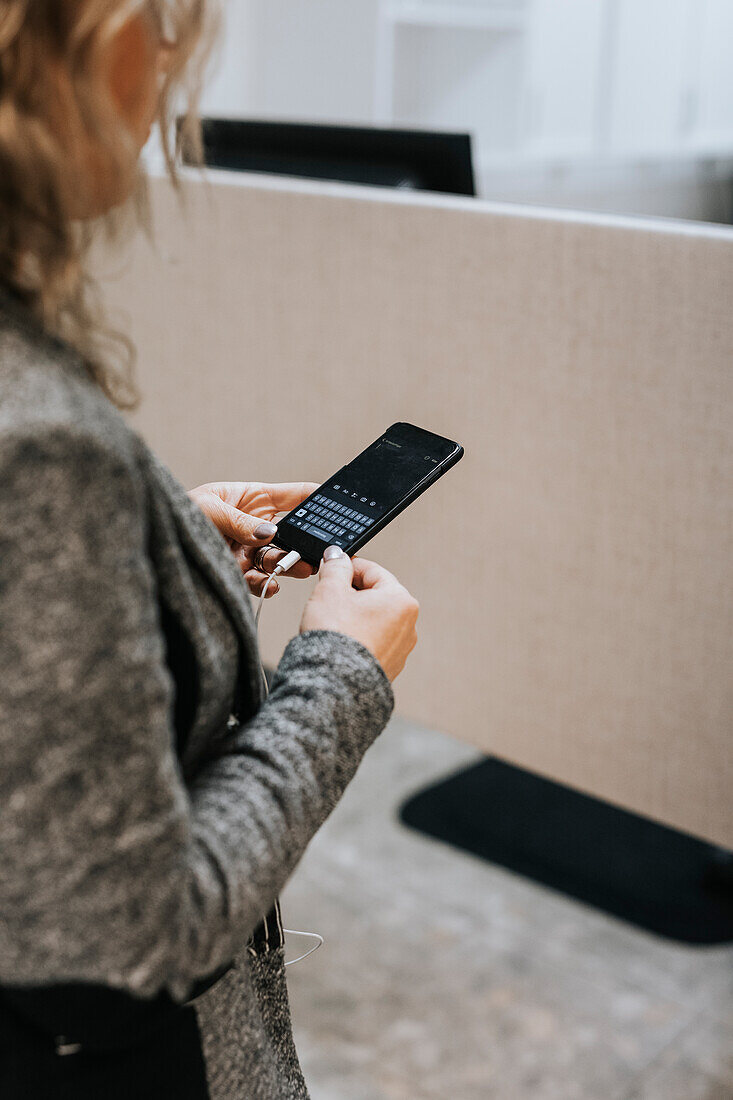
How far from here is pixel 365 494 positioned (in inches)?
24.8

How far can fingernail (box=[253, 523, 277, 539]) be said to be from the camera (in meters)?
0.64

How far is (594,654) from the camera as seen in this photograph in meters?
1.10

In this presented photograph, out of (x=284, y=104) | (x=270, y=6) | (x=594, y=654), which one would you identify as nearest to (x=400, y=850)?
(x=594, y=654)

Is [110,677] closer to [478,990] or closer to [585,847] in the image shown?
[478,990]

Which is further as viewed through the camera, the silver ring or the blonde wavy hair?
the silver ring

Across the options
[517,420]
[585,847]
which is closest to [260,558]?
[517,420]

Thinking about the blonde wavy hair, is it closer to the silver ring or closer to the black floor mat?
the silver ring

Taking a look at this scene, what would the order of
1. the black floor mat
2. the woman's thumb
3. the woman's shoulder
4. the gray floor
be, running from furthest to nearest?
1. the black floor mat
2. the gray floor
3. the woman's thumb
4. the woman's shoulder

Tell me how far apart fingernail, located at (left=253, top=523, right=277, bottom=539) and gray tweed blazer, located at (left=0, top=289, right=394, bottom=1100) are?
15 centimetres

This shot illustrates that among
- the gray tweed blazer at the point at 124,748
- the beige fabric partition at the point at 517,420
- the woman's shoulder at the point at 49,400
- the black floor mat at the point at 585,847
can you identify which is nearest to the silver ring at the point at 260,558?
the gray tweed blazer at the point at 124,748

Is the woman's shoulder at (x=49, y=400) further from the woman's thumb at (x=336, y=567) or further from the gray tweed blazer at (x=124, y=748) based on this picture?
the woman's thumb at (x=336, y=567)

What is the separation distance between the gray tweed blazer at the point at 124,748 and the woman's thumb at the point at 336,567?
5 cm

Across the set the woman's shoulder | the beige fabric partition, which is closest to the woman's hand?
the woman's shoulder

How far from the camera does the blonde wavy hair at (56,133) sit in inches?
13.9
